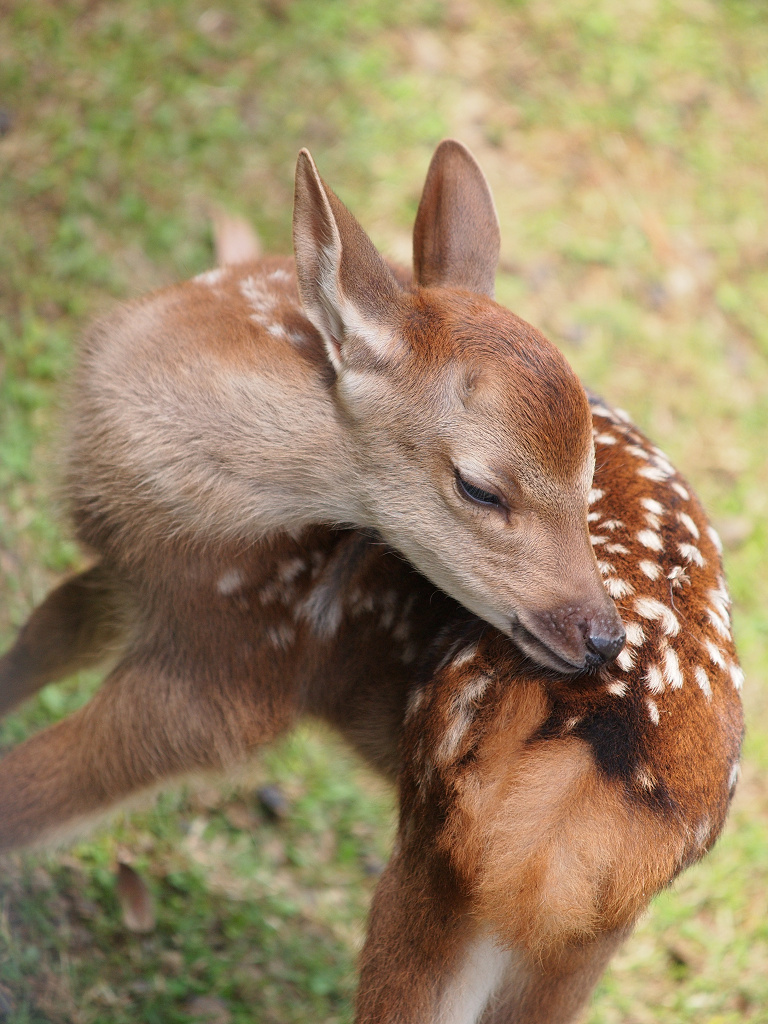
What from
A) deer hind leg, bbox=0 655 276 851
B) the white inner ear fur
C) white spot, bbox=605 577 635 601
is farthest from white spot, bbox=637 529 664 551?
deer hind leg, bbox=0 655 276 851

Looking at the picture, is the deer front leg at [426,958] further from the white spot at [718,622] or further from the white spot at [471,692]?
the white spot at [718,622]

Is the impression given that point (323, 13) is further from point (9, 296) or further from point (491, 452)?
point (491, 452)

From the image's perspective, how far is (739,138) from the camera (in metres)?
6.50

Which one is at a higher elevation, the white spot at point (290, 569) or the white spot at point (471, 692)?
the white spot at point (471, 692)

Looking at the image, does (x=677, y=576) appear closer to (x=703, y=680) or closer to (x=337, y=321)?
(x=703, y=680)

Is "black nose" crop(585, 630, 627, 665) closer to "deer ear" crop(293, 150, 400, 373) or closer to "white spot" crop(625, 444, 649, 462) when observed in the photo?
"white spot" crop(625, 444, 649, 462)

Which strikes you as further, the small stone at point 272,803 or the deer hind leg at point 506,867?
the small stone at point 272,803

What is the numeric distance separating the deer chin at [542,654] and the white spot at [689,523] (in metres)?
0.60

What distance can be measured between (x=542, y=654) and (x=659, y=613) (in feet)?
1.04

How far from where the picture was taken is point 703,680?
2.62 m

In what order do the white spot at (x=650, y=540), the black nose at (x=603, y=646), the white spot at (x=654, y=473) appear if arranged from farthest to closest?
the white spot at (x=654, y=473), the white spot at (x=650, y=540), the black nose at (x=603, y=646)

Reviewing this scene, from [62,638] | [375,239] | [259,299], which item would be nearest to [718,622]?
[259,299]

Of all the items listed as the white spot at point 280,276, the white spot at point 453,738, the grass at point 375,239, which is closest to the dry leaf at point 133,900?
the grass at point 375,239

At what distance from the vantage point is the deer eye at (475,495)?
2693 millimetres
